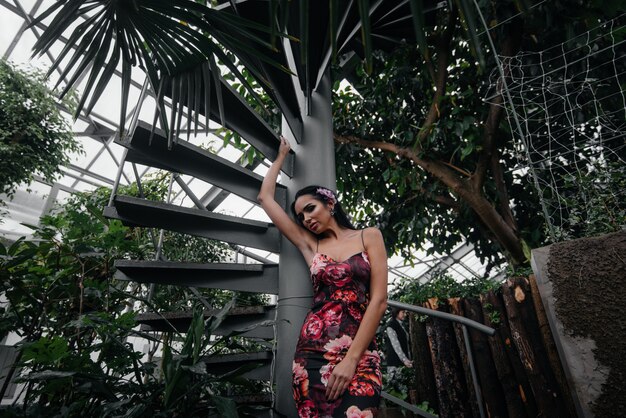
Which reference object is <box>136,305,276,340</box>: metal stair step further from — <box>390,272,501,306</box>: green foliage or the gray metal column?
<box>390,272,501,306</box>: green foliage

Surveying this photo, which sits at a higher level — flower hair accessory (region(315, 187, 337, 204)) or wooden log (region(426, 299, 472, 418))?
flower hair accessory (region(315, 187, 337, 204))

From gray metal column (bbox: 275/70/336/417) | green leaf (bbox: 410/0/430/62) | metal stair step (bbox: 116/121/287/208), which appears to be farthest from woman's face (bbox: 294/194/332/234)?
green leaf (bbox: 410/0/430/62)

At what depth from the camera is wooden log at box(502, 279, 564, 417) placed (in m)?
2.02

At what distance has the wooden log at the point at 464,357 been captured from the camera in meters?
2.47

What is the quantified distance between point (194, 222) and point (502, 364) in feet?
6.70

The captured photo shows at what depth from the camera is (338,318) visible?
129 centimetres

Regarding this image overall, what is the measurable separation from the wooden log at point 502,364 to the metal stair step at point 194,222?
1.55 meters

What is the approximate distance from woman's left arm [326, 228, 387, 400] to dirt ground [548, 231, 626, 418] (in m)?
0.52

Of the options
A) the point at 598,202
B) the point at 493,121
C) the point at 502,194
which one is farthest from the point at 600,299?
the point at 502,194

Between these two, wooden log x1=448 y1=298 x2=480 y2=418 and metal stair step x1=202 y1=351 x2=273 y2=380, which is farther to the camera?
wooden log x1=448 y1=298 x2=480 y2=418

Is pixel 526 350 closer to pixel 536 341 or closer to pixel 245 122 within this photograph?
pixel 536 341

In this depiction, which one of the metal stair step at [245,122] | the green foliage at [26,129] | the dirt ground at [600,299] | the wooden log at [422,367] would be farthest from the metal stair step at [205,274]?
the green foliage at [26,129]

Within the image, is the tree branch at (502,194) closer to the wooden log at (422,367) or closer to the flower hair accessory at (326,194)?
the wooden log at (422,367)

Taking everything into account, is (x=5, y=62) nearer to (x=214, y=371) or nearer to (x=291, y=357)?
(x=214, y=371)
